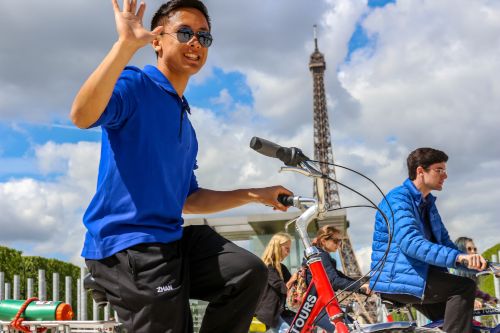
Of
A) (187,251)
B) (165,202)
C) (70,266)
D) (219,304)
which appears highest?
(70,266)

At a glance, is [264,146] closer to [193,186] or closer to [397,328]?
[193,186]

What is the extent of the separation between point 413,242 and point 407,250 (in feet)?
0.23

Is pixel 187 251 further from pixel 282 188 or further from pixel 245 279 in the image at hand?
pixel 282 188

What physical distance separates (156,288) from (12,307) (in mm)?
1802

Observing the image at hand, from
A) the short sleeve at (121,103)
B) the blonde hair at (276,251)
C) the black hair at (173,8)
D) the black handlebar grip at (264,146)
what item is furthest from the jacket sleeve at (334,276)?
the short sleeve at (121,103)

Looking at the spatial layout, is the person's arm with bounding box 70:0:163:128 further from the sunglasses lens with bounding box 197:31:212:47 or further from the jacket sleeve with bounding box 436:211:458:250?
the jacket sleeve with bounding box 436:211:458:250

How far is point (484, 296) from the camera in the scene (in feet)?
19.2

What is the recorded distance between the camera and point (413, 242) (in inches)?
179

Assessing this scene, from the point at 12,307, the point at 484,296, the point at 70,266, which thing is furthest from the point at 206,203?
the point at 70,266

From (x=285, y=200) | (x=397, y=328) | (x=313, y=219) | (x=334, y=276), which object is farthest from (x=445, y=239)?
(x=285, y=200)

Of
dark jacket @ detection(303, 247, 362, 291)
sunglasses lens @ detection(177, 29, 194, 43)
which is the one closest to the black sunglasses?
sunglasses lens @ detection(177, 29, 194, 43)

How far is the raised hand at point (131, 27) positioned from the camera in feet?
6.99

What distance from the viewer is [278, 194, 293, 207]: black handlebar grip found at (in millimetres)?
2916

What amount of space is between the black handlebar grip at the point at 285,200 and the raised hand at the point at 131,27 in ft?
3.24
